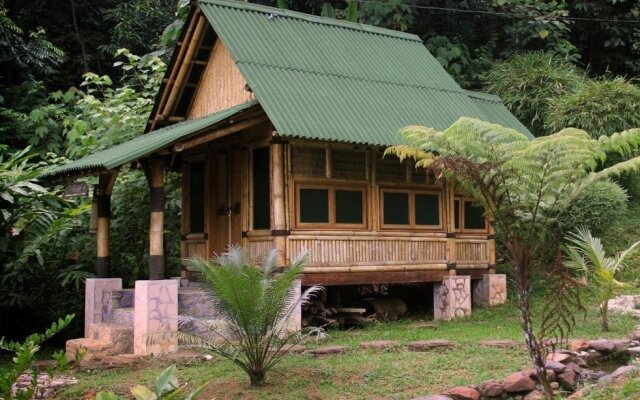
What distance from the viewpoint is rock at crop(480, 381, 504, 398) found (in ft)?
25.9

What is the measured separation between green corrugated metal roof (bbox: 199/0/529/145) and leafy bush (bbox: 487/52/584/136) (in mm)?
5859

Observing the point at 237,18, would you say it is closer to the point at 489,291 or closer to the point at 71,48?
the point at 489,291

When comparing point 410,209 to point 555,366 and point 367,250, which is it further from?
point 555,366

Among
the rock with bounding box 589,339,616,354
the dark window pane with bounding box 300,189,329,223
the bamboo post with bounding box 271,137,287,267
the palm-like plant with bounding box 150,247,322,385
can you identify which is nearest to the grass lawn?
the palm-like plant with bounding box 150,247,322,385

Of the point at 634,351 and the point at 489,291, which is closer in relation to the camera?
the point at 634,351

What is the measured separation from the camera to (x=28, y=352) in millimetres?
5809

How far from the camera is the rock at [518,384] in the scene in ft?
26.1

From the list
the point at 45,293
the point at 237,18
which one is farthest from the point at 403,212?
the point at 45,293

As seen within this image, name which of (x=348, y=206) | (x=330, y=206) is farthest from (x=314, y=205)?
(x=348, y=206)

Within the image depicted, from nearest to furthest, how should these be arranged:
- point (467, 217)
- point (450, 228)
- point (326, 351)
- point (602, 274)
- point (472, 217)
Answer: point (326, 351) < point (602, 274) < point (450, 228) < point (467, 217) < point (472, 217)

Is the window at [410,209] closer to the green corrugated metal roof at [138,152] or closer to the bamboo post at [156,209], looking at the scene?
the green corrugated metal roof at [138,152]

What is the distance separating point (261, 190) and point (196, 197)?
2.36 meters

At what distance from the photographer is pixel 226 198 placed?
14.0 metres

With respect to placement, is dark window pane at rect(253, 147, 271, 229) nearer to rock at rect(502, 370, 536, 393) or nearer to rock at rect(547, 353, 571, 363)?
rock at rect(547, 353, 571, 363)
